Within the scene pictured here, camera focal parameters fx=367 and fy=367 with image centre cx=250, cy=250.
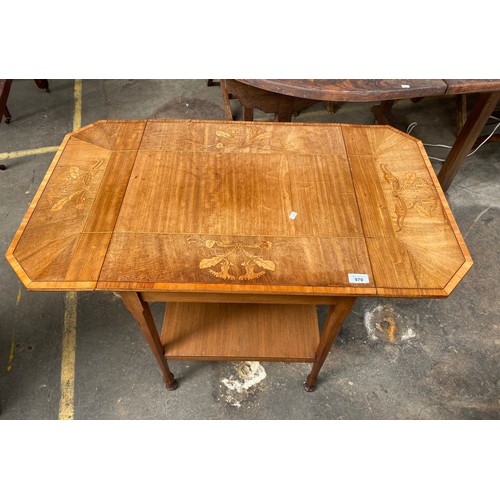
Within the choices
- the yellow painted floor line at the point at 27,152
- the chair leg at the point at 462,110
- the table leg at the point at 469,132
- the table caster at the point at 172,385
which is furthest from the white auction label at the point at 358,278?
the yellow painted floor line at the point at 27,152

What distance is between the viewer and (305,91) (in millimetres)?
2178

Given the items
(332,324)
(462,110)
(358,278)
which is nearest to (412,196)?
(358,278)

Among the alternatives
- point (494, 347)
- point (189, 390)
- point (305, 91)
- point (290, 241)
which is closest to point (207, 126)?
point (305, 91)

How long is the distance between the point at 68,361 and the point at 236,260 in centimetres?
158

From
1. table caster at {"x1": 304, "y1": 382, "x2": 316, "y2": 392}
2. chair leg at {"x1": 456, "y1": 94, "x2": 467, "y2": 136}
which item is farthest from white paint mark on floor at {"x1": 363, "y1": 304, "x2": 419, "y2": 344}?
chair leg at {"x1": 456, "y1": 94, "x2": 467, "y2": 136}

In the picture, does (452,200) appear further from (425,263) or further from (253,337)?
(253,337)

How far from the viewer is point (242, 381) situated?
2.30 metres

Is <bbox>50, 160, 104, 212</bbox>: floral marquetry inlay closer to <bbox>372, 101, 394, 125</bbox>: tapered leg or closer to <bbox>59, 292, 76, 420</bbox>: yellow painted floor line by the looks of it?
<bbox>59, 292, 76, 420</bbox>: yellow painted floor line

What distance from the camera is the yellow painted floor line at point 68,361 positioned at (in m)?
2.20

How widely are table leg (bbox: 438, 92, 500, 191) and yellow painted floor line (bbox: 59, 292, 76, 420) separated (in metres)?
3.13

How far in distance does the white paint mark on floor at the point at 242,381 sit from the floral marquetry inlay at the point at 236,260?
3.65 feet

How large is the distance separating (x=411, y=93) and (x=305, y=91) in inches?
24.6

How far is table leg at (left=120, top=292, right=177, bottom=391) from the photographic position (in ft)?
5.00

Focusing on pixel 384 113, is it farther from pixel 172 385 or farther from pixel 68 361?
pixel 68 361
